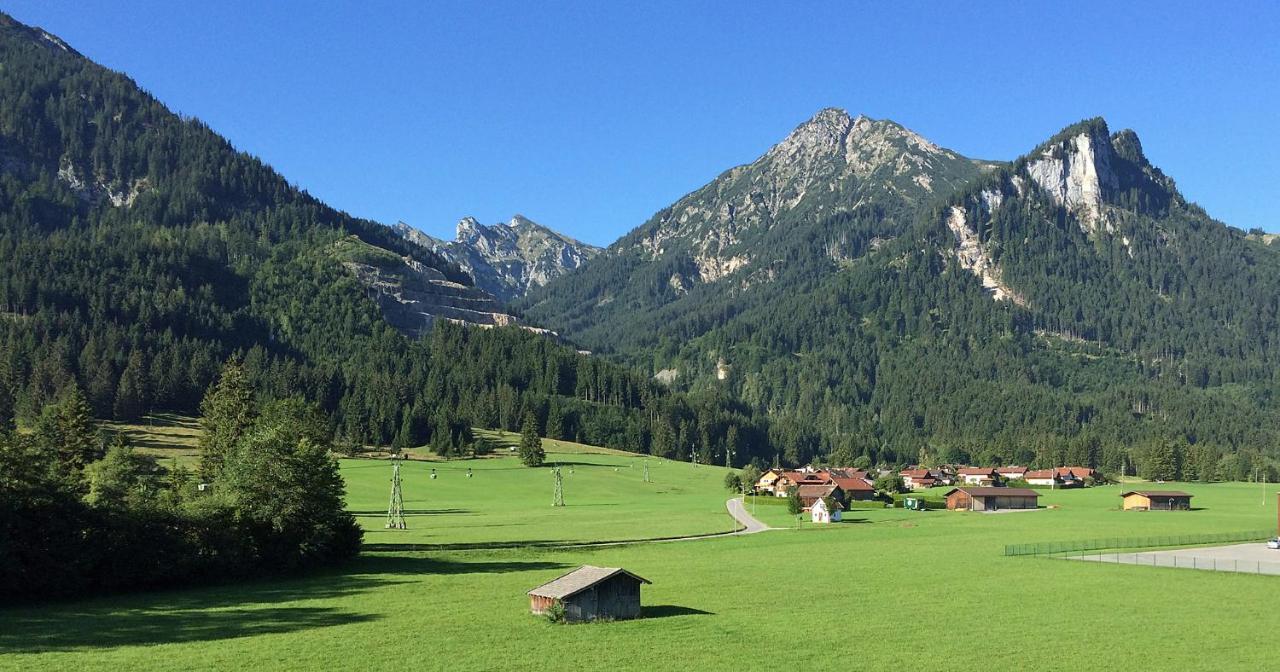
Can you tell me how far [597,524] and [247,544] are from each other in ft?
151

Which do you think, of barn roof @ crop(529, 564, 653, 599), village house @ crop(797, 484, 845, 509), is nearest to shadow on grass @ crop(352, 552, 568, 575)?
barn roof @ crop(529, 564, 653, 599)

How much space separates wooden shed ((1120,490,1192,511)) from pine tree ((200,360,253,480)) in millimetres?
121278

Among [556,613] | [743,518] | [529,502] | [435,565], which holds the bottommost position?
[529,502]

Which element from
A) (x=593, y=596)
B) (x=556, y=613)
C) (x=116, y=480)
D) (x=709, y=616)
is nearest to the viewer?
(x=556, y=613)

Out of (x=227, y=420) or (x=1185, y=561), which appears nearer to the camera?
(x=1185, y=561)

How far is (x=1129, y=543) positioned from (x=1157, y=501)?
64.2 metres

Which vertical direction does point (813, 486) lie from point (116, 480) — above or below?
below

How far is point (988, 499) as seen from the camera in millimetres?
148625

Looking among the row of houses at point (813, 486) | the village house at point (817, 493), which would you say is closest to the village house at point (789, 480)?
the row of houses at point (813, 486)

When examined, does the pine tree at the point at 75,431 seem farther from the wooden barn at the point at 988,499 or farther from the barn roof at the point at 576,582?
the wooden barn at the point at 988,499

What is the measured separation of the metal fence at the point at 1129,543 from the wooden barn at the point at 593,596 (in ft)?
141

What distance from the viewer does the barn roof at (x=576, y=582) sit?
50188 millimetres

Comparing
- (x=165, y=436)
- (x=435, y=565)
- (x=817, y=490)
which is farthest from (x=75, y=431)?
(x=817, y=490)

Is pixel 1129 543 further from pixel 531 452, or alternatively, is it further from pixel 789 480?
pixel 531 452
